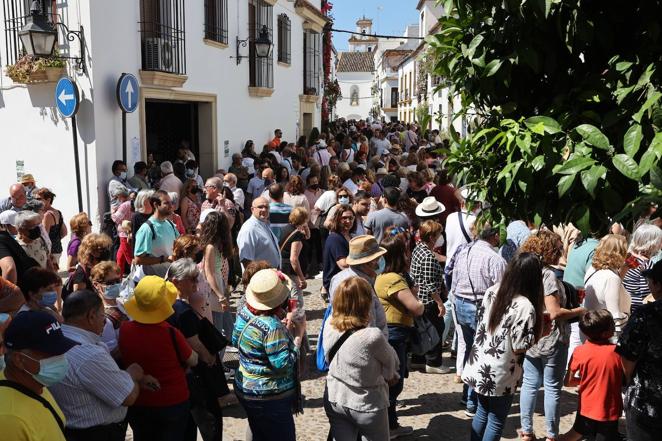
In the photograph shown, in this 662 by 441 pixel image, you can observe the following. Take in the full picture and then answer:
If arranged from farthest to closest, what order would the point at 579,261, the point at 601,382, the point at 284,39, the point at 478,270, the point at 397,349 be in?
the point at 284,39 < the point at 579,261 < the point at 478,270 < the point at 397,349 < the point at 601,382

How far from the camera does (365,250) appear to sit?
502cm

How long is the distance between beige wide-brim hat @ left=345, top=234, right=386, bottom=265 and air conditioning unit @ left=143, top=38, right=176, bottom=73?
7.05 meters

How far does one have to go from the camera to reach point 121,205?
804cm

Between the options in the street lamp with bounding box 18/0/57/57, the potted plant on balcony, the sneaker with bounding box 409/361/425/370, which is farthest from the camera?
the potted plant on balcony

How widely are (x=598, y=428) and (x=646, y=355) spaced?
1206mm

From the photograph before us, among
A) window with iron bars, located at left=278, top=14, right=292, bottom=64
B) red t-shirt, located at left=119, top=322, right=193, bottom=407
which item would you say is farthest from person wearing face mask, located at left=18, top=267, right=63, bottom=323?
window with iron bars, located at left=278, top=14, right=292, bottom=64

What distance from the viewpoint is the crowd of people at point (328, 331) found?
3.40m

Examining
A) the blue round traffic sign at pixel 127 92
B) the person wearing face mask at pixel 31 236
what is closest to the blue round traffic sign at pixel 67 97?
the blue round traffic sign at pixel 127 92

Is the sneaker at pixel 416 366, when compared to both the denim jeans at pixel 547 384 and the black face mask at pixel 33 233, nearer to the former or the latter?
the denim jeans at pixel 547 384

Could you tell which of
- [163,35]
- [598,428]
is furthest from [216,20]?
[598,428]

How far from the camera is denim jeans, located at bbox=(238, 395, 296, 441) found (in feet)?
13.4

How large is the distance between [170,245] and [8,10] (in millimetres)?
5963

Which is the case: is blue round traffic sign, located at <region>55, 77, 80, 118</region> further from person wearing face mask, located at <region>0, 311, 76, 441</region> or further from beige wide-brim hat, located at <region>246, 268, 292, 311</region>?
person wearing face mask, located at <region>0, 311, 76, 441</region>

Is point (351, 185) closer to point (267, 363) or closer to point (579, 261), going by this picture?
point (579, 261)
